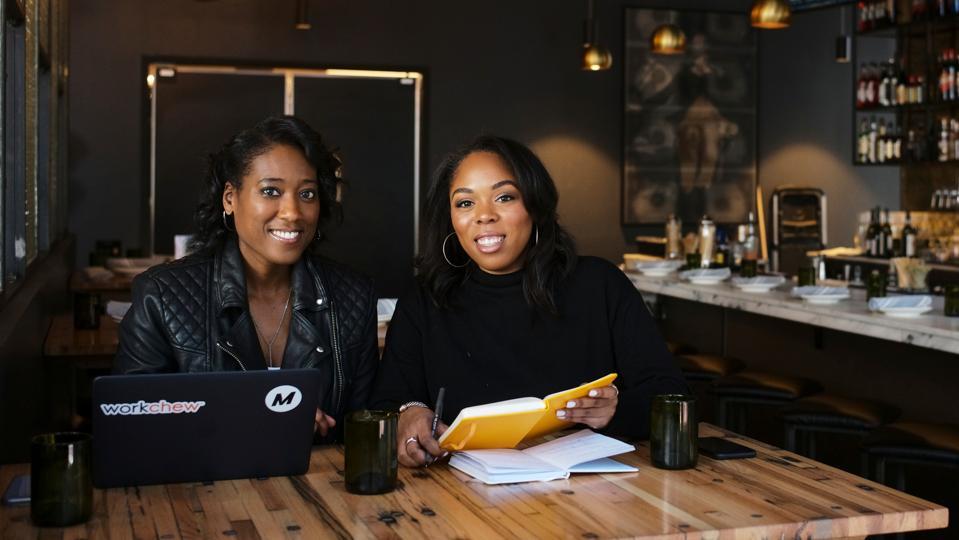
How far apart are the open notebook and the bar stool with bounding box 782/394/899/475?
6.72ft

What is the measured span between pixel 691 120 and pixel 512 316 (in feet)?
24.7

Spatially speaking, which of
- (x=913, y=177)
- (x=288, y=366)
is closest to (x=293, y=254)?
(x=288, y=366)

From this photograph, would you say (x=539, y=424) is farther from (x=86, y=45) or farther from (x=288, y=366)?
(x=86, y=45)

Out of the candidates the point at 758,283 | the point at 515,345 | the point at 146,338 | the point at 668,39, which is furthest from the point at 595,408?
the point at 668,39

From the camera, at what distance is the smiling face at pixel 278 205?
98.3 inches

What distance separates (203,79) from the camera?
8.54m

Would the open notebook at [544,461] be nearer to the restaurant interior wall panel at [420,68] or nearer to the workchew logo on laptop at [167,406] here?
the workchew logo on laptop at [167,406]

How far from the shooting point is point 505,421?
1995 millimetres

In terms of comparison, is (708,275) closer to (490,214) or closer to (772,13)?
(772,13)

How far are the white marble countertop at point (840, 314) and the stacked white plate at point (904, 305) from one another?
0.03 meters

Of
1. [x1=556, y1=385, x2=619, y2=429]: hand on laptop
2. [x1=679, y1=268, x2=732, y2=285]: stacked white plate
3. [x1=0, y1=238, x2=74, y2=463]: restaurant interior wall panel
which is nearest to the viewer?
[x1=556, y1=385, x2=619, y2=429]: hand on laptop

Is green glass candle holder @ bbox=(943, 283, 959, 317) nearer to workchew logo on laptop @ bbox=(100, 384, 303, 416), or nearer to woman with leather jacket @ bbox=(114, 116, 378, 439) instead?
woman with leather jacket @ bbox=(114, 116, 378, 439)

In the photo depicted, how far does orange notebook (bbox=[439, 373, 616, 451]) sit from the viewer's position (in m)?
1.97

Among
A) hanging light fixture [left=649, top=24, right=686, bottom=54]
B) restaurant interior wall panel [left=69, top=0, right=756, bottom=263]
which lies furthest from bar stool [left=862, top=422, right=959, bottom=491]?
restaurant interior wall panel [left=69, top=0, right=756, bottom=263]
